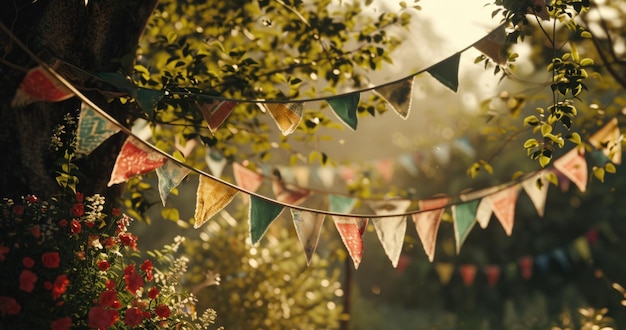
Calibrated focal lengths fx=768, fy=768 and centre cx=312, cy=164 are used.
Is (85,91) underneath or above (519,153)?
underneath

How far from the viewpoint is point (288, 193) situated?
24.5ft

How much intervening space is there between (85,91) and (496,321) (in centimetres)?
1409

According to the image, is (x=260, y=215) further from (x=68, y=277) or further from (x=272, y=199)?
(x=68, y=277)

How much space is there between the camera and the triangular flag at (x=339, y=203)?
7344 mm

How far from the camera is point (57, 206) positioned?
4.64 m

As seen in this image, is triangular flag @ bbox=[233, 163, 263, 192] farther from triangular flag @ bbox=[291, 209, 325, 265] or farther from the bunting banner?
the bunting banner

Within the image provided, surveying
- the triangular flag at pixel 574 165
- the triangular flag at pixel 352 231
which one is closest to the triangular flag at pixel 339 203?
the triangular flag at pixel 574 165

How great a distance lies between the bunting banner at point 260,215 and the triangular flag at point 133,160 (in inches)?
26.5

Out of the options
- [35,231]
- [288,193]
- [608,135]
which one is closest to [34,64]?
[35,231]

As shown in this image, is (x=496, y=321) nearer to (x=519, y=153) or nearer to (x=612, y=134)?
(x=519, y=153)

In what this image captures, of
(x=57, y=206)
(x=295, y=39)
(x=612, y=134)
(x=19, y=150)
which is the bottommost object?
(x=57, y=206)

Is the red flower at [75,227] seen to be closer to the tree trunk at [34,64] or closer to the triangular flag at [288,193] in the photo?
the tree trunk at [34,64]

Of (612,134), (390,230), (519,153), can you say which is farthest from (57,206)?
(519,153)

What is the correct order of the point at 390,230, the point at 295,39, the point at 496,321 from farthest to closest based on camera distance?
the point at 496,321 → the point at 295,39 → the point at 390,230
